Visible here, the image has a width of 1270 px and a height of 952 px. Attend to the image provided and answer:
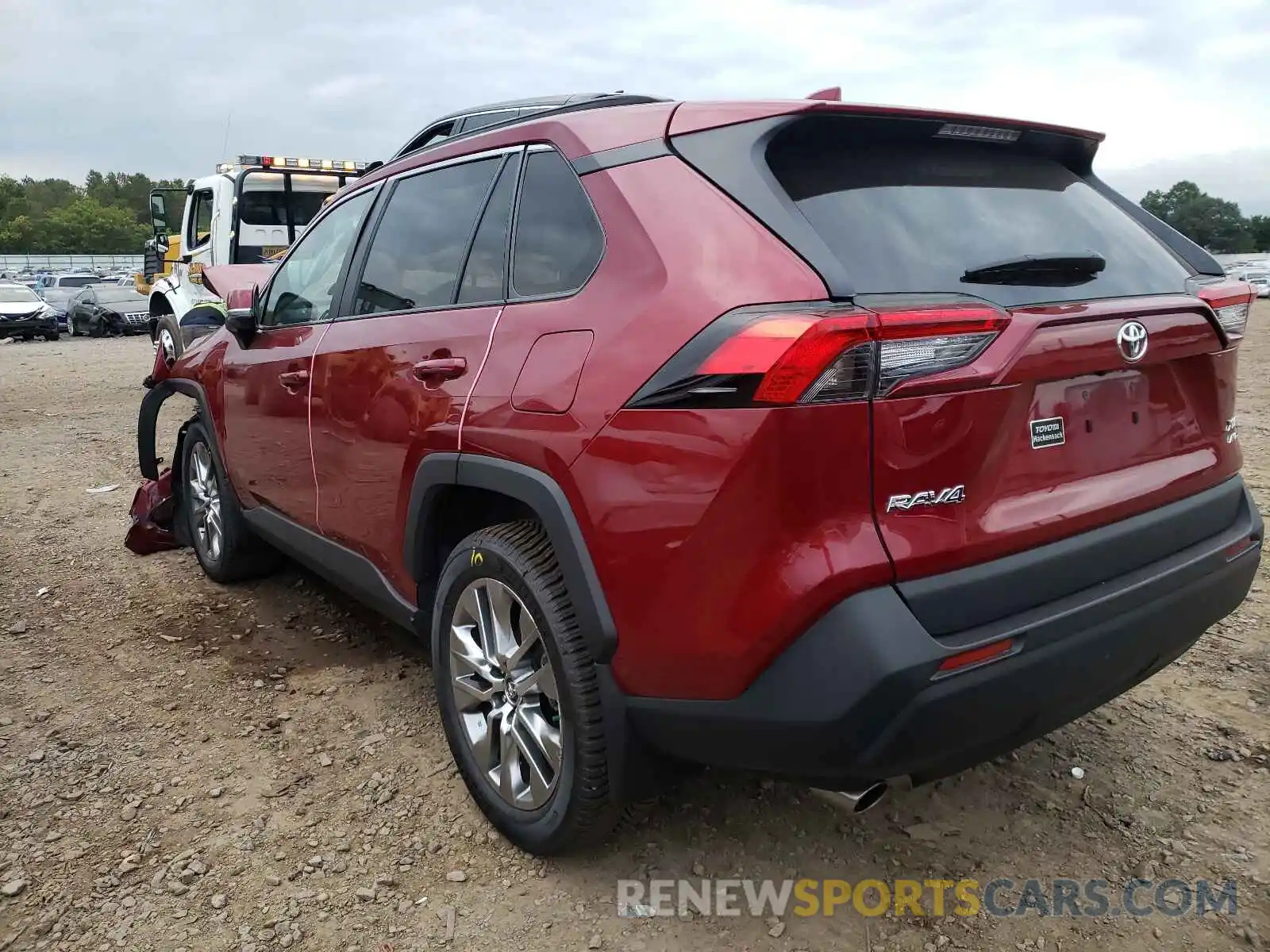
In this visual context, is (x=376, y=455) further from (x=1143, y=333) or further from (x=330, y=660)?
(x=1143, y=333)

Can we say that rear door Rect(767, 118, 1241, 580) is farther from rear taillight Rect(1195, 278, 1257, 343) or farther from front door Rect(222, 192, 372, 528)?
front door Rect(222, 192, 372, 528)

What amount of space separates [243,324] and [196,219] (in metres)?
9.01

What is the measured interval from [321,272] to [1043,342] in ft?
8.76

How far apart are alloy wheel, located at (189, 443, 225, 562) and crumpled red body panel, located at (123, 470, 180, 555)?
12.0 inches

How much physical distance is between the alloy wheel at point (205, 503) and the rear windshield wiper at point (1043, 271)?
3.66 m

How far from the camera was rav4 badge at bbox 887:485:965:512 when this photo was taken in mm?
1770

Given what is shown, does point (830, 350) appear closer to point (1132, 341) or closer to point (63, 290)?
point (1132, 341)

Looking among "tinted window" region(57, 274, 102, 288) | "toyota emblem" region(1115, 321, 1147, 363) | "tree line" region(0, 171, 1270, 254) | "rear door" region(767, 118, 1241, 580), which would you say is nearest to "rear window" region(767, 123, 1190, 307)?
"rear door" region(767, 118, 1241, 580)

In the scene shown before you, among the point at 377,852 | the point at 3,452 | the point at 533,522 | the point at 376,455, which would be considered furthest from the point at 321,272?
the point at 3,452

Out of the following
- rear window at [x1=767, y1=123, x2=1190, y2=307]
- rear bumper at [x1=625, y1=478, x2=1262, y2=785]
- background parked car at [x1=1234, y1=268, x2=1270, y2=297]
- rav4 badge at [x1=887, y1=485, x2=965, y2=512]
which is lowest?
rear bumper at [x1=625, y1=478, x2=1262, y2=785]

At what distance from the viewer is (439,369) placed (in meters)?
2.56

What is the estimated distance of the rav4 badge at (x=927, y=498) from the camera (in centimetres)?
177

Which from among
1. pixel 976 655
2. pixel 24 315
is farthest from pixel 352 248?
pixel 24 315

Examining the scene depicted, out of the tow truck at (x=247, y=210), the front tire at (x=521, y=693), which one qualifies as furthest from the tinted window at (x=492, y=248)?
the tow truck at (x=247, y=210)
